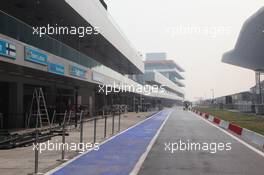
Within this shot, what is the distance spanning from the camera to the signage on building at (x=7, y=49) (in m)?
17.0

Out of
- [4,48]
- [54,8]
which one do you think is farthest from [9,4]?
[4,48]

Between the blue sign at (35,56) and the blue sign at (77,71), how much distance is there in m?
5.30

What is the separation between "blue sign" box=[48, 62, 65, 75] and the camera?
921 inches

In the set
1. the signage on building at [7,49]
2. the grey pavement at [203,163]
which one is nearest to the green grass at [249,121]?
the grey pavement at [203,163]

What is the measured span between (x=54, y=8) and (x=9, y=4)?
2.63 m

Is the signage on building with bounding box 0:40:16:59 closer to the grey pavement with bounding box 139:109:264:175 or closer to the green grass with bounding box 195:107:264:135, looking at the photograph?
the grey pavement with bounding box 139:109:264:175

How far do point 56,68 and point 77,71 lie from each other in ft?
16.2

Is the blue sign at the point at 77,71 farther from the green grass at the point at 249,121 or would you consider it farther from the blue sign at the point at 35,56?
the green grass at the point at 249,121

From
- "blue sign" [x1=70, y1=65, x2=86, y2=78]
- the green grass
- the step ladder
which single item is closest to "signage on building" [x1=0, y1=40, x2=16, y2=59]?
the step ladder

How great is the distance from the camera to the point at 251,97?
2677 inches

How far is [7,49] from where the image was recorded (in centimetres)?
1761

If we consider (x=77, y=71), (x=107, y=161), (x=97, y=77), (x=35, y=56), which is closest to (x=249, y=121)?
(x=97, y=77)

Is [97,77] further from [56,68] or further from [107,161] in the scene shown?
[107,161]

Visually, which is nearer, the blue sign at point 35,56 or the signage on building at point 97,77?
the blue sign at point 35,56
